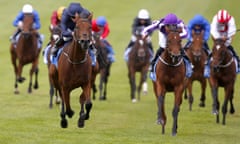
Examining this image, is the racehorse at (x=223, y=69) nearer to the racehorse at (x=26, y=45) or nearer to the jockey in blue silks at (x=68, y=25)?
the jockey in blue silks at (x=68, y=25)

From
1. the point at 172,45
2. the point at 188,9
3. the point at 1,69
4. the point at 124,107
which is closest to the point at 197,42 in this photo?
the point at 124,107

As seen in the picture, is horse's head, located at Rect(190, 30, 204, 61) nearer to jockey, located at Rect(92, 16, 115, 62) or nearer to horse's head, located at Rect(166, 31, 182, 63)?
jockey, located at Rect(92, 16, 115, 62)

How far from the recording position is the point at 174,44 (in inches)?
662

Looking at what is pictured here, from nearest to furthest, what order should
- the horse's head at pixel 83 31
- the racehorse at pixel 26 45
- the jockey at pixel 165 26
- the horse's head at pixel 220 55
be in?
the horse's head at pixel 83 31
the jockey at pixel 165 26
the horse's head at pixel 220 55
the racehorse at pixel 26 45

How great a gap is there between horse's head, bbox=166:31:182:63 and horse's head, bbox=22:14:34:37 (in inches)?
395

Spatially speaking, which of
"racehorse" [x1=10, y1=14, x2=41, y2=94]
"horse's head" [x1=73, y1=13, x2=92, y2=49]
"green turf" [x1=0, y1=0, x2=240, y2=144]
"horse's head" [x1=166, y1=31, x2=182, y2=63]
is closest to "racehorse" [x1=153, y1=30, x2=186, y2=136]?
"horse's head" [x1=166, y1=31, x2=182, y2=63]

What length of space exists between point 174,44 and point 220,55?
379 centimetres

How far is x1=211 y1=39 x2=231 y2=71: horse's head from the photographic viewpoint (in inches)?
798

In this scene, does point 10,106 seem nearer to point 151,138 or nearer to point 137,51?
point 137,51

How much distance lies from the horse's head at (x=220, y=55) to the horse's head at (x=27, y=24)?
782cm

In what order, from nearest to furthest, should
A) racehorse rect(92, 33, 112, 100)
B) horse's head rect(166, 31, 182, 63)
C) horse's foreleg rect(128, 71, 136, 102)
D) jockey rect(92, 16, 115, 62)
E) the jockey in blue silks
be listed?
the jockey in blue silks, horse's head rect(166, 31, 182, 63), racehorse rect(92, 33, 112, 100), horse's foreleg rect(128, 71, 136, 102), jockey rect(92, 16, 115, 62)

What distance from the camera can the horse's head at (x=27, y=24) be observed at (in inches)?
1029

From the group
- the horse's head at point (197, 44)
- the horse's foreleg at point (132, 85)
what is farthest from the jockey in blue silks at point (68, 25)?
the horse's foreleg at point (132, 85)

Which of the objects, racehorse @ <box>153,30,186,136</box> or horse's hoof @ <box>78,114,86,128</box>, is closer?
horse's hoof @ <box>78,114,86,128</box>
